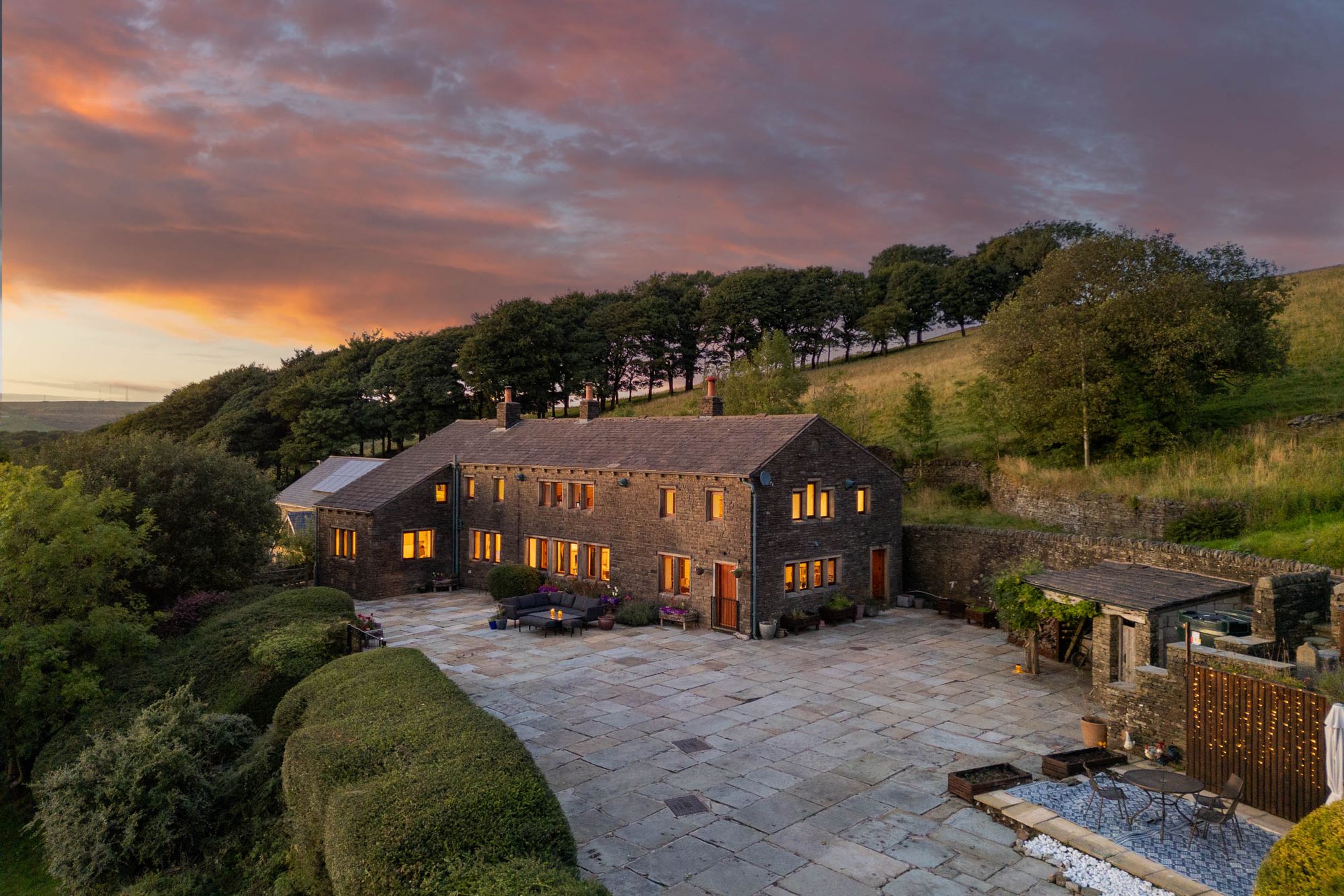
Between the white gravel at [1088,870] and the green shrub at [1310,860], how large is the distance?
2094mm

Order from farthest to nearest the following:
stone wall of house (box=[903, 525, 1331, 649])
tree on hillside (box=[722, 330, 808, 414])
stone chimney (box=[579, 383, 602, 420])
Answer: tree on hillside (box=[722, 330, 808, 414])
stone chimney (box=[579, 383, 602, 420])
stone wall of house (box=[903, 525, 1331, 649])

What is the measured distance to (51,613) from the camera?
64.8 ft

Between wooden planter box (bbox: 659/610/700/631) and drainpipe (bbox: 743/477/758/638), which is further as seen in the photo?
wooden planter box (bbox: 659/610/700/631)

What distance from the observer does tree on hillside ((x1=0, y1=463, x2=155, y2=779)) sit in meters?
18.0

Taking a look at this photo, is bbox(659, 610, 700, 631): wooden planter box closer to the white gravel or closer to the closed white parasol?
the white gravel

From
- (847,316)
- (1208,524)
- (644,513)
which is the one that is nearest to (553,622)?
(644,513)

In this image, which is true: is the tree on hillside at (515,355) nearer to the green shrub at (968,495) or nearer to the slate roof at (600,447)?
the slate roof at (600,447)

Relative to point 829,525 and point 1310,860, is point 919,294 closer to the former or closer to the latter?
point 829,525

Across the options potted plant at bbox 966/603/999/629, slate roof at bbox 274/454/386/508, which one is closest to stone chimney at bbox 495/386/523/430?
slate roof at bbox 274/454/386/508

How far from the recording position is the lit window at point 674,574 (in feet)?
80.1

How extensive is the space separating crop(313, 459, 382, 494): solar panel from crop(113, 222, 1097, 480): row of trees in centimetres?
2217

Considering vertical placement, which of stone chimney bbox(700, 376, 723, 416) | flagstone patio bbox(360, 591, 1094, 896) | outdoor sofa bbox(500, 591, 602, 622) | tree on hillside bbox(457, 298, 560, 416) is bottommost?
flagstone patio bbox(360, 591, 1094, 896)

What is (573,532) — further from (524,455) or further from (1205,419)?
(1205,419)

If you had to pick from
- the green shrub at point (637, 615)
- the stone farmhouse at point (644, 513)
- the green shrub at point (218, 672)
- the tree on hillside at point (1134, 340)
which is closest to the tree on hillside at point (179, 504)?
the green shrub at point (218, 672)
